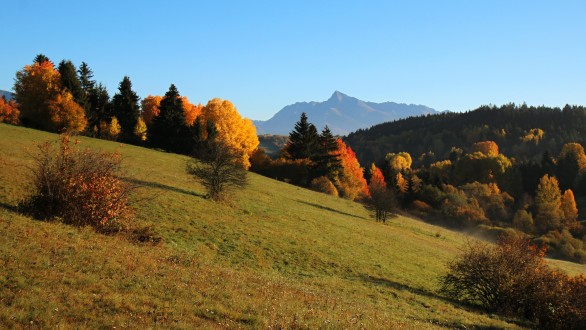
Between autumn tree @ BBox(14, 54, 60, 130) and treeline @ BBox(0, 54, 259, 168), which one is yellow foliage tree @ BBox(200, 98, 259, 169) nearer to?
treeline @ BBox(0, 54, 259, 168)

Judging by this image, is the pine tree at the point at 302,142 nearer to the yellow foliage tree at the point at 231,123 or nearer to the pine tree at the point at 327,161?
the pine tree at the point at 327,161

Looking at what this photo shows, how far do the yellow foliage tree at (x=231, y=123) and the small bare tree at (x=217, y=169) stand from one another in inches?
1620

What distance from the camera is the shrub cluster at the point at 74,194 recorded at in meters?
19.8

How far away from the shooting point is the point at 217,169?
122 ft

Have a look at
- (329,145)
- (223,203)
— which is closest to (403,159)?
(329,145)

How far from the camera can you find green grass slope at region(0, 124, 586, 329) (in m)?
10.8

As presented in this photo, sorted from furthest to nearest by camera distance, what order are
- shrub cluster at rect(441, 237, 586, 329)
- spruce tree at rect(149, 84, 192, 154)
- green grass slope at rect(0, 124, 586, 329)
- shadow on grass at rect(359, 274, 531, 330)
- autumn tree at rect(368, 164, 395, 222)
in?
spruce tree at rect(149, 84, 192, 154) < autumn tree at rect(368, 164, 395, 222) < shadow on grass at rect(359, 274, 531, 330) < shrub cluster at rect(441, 237, 586, 329) < green grass slope at rect(0, 124, 586, 329)

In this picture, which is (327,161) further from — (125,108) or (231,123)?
(125,108)

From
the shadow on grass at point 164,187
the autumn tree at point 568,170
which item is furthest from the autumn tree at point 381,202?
the autumn tree at point 568,170

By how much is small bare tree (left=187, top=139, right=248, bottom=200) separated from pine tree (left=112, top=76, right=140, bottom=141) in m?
47.2

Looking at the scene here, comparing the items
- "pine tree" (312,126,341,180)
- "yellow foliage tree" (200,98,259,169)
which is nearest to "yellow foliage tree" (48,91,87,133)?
"yellow foliage tree" (200,98,259,169)

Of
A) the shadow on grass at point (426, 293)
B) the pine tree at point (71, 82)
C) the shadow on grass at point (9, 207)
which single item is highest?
the pine tree at point (71, 82)

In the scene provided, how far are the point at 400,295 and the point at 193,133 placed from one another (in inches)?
2423

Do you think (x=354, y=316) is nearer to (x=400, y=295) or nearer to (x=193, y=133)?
(x=400, y=295)
